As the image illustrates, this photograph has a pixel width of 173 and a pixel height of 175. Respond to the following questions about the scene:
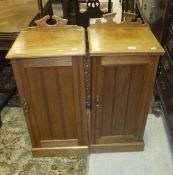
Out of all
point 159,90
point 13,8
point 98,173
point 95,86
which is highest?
point 13,8

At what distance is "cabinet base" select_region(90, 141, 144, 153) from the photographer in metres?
1.67

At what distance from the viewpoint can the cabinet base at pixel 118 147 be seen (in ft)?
5.48

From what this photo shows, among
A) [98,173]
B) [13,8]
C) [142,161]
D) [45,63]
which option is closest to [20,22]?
[13,8]

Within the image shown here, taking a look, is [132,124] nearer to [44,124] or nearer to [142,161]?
[142,161]

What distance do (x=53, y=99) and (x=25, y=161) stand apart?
571mm

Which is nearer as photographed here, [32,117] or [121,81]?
[121,81]

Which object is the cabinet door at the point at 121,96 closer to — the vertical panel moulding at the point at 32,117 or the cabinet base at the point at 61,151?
the cabinet base at the point at 61,151

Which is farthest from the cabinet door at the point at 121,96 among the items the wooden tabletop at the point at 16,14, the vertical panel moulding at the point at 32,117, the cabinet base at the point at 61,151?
the wooden tabletop at the point at 16,14

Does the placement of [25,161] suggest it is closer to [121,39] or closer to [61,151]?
[61,151]

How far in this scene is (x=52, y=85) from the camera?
4.42 feet

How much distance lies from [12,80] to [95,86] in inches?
56.5

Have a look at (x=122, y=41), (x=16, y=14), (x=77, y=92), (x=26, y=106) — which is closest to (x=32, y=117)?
(x=26, y=106)

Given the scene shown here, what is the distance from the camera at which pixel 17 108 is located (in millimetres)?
2141

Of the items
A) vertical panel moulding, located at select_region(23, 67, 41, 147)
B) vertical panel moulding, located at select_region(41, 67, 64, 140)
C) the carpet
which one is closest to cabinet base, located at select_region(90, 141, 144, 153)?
the carpet
